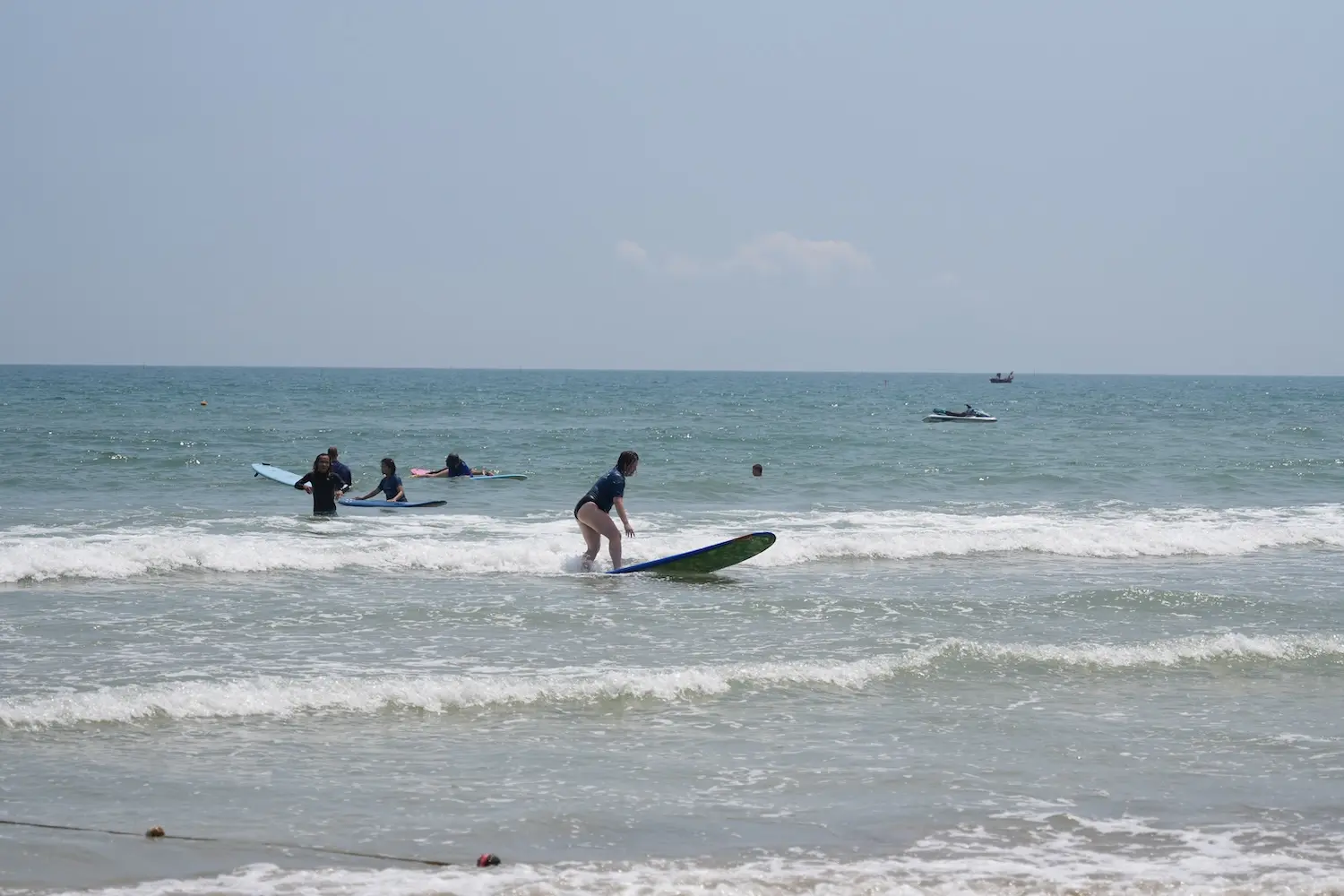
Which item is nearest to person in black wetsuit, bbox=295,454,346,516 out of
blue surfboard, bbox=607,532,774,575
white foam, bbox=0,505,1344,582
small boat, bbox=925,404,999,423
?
white foam, bbox=0,505,1344,582

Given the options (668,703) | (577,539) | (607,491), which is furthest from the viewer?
(577,539)

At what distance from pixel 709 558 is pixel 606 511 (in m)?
1.50

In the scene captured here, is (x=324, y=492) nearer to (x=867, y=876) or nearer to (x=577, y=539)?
(x=577, y=539)

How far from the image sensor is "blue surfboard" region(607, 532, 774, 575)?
1576cm

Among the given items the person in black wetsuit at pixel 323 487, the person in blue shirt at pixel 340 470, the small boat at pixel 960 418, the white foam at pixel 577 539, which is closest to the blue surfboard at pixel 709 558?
the white foam at pixel 577 539

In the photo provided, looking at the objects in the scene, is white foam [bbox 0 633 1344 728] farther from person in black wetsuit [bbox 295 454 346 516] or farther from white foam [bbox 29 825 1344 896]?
person in black wetsuit [bbox 295 454 346 516]

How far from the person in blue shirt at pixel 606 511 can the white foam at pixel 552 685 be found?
4670 millimetres

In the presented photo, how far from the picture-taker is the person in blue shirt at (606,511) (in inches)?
589

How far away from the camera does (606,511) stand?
15.5 metres

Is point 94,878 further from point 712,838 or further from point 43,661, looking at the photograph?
point 43,661

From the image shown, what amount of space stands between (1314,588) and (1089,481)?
14.7m

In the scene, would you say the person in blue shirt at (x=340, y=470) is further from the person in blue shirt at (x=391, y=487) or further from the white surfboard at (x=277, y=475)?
the white surfboard at (x=277, y=475)

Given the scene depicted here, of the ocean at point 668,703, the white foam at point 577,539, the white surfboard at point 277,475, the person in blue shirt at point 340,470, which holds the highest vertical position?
the person in blue shirt at point 340,470

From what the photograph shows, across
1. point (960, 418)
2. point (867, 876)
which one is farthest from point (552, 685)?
point (960, 418)
